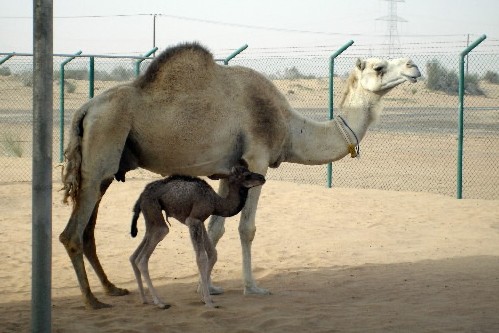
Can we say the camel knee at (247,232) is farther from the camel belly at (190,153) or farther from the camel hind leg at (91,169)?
the camel hind leg at (91,169)

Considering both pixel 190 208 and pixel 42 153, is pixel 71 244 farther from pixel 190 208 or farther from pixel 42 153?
pixel 42 153

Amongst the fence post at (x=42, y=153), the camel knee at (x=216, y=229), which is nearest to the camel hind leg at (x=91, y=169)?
the camel knee at (x=216, y=229)

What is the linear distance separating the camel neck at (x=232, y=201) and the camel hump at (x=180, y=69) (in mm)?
1026

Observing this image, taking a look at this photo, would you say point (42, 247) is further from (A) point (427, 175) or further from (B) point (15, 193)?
(A) point (427, 175)

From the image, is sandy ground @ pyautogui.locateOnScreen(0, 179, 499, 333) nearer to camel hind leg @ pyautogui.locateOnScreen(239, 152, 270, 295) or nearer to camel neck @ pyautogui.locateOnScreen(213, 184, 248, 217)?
camel hind leg @ pyautogui.locateOnScreen(239, 152, 270, 295)

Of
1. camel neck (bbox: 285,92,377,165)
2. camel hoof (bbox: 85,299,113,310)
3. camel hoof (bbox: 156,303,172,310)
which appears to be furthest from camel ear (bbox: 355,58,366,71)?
camel hoof (bbox: 85,299,113,310)

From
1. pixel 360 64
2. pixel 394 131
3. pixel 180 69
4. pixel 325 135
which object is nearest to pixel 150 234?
pixel 180 69

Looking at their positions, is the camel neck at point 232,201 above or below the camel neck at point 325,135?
below

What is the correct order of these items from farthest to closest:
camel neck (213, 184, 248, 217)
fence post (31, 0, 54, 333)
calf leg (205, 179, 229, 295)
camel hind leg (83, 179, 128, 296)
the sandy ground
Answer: calf leg (205, 179, 229, 295) → camel hind leg (83, 179, 128, 296) → camel neck (213, 184, 248, 217) → the sandy ground → fence post (31, 0, 54, 333)

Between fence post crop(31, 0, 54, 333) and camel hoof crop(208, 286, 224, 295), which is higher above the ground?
fence post crop(31, 0, 54, 333)

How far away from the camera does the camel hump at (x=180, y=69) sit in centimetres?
798

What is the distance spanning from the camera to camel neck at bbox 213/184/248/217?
7776mm

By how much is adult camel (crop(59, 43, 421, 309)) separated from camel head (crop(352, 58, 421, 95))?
0.83 metres

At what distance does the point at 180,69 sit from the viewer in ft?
26.5
